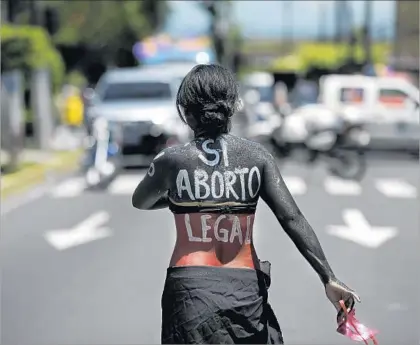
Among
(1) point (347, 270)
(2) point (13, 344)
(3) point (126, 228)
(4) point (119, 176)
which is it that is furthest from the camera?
(4) point (119, 176)

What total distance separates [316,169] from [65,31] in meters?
23.1

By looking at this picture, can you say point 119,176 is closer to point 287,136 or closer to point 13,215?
point 287,136

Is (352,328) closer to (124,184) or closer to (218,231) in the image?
(218,231)

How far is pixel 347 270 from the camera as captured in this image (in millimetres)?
9477

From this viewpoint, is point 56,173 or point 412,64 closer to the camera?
point 56,173

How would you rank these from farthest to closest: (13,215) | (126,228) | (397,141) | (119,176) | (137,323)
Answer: (397,141) → (119,176) → (13,215) → (126,228) → (137,323)

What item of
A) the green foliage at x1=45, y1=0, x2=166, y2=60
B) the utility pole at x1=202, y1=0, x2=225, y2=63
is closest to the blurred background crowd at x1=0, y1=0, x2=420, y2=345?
the green foliage at x1=45, y1=0, x2=166, y2=60

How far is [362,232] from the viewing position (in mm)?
12055

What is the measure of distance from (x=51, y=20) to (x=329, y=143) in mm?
25070

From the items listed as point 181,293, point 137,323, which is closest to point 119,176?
point 137,323

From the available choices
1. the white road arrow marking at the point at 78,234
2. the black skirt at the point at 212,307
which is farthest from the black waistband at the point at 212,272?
the white road arrow marking at the point at 78,234

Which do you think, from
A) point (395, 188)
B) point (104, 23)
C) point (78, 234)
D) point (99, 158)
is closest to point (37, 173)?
point (99, 158)

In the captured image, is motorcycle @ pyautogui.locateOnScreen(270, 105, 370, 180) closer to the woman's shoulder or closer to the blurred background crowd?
the blurred background crowd

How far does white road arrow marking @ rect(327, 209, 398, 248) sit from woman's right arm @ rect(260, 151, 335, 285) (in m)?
7.67
